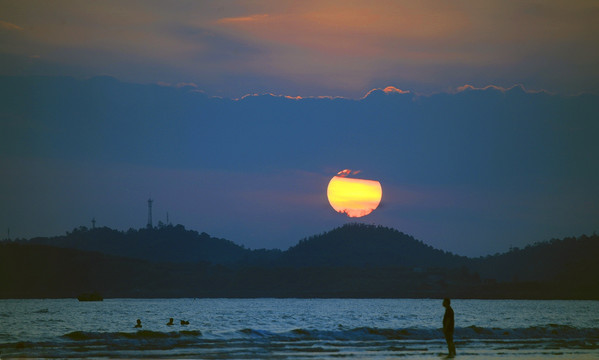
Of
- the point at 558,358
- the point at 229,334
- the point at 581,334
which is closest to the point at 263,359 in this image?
the point at 558,358

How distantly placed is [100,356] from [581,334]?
36524 millimetres

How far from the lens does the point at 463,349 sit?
43719 mm

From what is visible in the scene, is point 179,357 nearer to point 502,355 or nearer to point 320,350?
point 320,350

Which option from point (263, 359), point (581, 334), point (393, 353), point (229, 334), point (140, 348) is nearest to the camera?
point (263, 359)

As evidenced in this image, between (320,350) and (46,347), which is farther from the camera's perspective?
(46,347)

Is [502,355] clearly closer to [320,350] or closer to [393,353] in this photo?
[393,353]

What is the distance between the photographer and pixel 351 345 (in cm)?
4753

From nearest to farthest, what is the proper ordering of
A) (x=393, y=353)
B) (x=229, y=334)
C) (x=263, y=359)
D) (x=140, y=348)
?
(x=263, y=359) → (x=393, y=353) → (x=140, y=348) → (x=229, y=334)

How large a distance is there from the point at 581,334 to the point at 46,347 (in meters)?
Result: 37.7

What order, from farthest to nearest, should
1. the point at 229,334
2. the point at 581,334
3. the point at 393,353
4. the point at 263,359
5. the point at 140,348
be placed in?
1. the point at 581,334
2. the point at 229,334
3. the point at 140,348
4. the point at 393,353
5. the point at 263,359

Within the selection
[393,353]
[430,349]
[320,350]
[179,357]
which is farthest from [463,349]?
[179,357]

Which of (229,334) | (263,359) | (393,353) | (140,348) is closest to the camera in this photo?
(263,359)

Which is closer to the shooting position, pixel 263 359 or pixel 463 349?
pixel 263 359

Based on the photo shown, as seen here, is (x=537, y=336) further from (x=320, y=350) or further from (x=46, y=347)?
(x=46, y=347)
